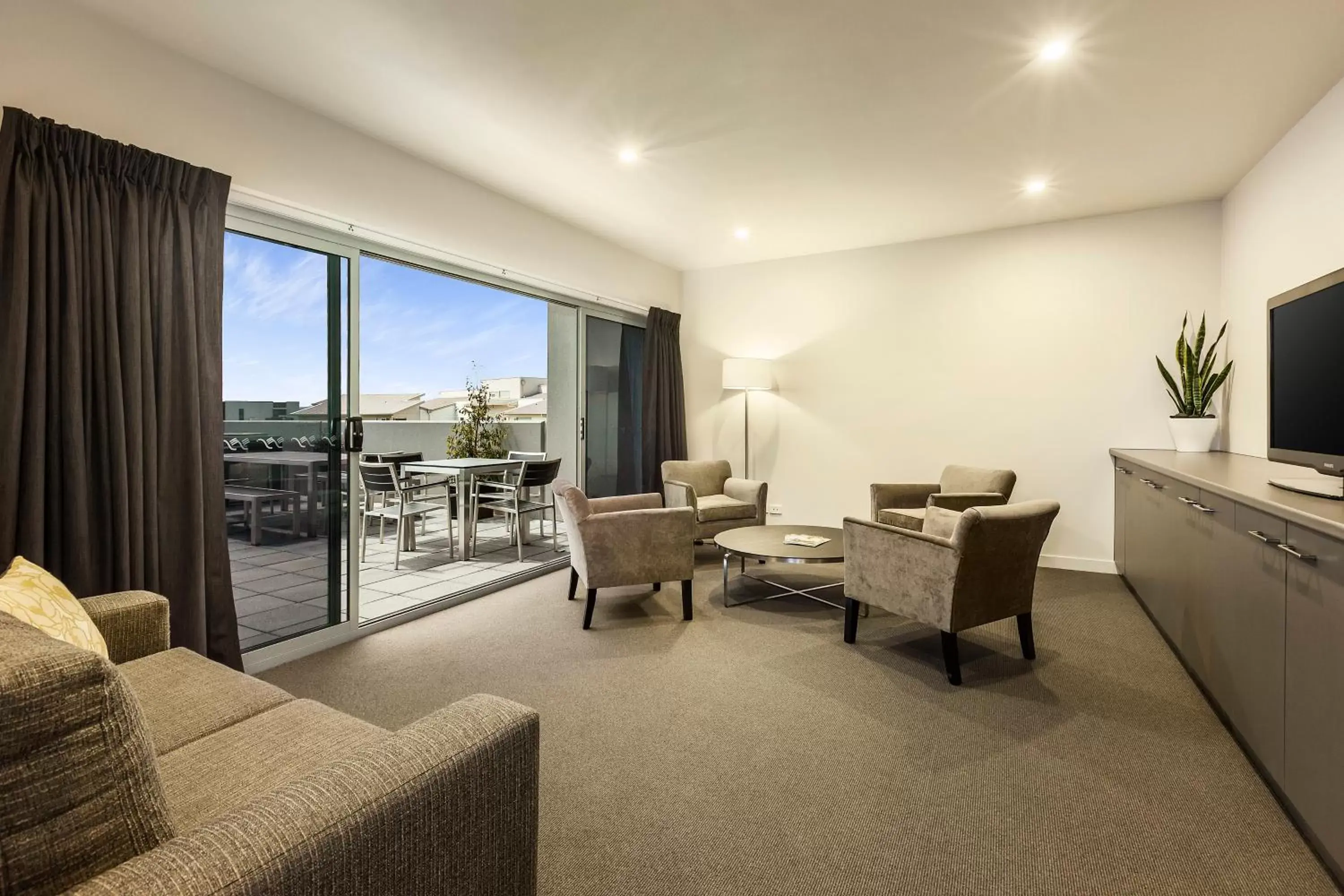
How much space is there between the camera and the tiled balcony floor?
287 centimetres

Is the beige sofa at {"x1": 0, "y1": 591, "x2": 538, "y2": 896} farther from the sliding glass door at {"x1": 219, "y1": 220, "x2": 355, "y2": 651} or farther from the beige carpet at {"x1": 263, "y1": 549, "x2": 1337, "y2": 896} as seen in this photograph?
the sliding glass door at {"x1": 219, "y1": 220, "x2": 355, "y2": 651}

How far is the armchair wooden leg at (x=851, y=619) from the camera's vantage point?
3.15m

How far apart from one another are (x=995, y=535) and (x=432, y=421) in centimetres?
674

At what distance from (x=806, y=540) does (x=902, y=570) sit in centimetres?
93

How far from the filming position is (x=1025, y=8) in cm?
227

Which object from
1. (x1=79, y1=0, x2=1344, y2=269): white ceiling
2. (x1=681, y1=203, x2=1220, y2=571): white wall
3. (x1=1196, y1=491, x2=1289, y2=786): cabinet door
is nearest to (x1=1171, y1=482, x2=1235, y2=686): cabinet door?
(x1=1196, y1=491, x2=1289, y2=786): cabinet door

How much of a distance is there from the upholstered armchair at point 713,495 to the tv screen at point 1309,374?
285 centimetres

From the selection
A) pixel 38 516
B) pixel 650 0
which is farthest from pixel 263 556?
pixel 650 0

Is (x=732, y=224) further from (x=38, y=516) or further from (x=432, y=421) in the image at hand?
(x=432, y=421)

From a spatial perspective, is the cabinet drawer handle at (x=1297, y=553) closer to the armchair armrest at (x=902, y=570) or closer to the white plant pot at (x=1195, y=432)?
the armchair armrest at (x=902, y=570)

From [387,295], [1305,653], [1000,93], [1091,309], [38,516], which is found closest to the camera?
[1305,653]

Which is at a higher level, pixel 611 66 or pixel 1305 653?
pixel 611 66

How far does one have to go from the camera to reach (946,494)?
4406 mm

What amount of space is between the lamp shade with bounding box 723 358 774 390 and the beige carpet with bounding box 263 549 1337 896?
7.81ft
